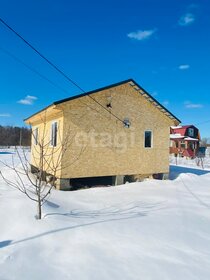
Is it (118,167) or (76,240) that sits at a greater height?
(118,167)

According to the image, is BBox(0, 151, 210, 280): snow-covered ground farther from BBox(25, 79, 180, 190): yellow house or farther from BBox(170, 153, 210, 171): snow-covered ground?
BBox(170, 153, 210, 171): snow-covered ground

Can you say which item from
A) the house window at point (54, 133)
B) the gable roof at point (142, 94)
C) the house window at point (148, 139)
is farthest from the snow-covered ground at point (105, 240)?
the house window at point (148, 139)

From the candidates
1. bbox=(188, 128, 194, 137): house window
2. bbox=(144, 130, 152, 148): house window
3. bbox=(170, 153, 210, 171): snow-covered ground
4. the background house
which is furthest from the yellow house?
bbox=(188, 128, 194, 137): house window

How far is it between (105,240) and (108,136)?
6.90 metres

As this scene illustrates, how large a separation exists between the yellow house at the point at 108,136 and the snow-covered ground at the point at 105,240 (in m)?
2.52

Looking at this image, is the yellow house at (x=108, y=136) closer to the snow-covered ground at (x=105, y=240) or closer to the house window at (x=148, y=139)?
the house window at (x=148, y=139)

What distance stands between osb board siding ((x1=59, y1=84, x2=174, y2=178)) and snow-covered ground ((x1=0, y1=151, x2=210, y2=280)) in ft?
8.36

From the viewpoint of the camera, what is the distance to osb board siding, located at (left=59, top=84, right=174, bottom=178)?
34.4ft

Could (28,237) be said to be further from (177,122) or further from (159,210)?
(177,122)

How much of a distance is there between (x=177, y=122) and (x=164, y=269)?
1047 cm

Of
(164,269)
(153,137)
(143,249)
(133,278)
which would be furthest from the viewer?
(153,137)

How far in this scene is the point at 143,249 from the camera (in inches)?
180

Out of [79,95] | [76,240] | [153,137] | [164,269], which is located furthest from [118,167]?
[164,269]

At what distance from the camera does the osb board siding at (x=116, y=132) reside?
10492 millimetres
